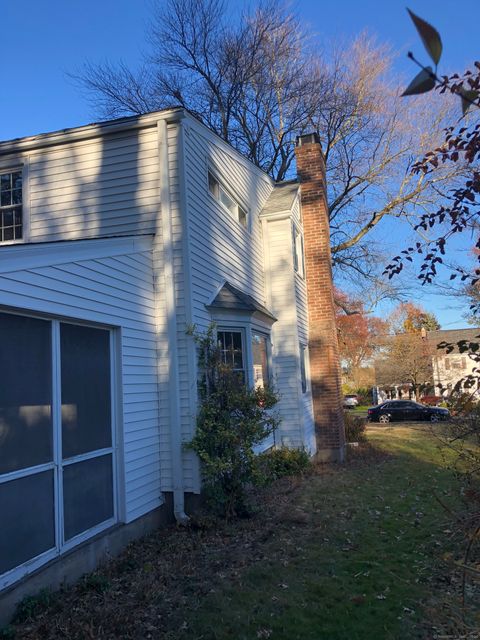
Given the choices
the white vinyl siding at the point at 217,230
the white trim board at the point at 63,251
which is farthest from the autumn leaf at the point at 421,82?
the white vinyl siding at the point at 217,230

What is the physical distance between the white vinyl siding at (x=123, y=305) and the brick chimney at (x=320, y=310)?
22.5 feet

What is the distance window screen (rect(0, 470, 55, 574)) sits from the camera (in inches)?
169

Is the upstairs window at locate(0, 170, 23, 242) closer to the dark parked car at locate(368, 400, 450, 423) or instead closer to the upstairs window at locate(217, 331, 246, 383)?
the upstairs window at locate(217, 331, 246, 383)

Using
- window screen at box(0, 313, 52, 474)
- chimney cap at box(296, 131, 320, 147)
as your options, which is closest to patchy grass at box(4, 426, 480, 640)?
window screen at box(0, 313, 52, 474)


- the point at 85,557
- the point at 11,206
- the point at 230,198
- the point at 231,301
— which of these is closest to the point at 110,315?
the point at 85,557

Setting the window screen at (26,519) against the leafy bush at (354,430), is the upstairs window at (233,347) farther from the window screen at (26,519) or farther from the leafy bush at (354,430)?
the leafy bush at (354,430)

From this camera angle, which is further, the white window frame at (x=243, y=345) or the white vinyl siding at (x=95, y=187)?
the white window frame at (x=243, y=345)

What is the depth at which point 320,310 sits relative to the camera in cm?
1355

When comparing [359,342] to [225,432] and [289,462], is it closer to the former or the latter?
[289,462]

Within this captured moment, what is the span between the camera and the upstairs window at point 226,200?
369 inches

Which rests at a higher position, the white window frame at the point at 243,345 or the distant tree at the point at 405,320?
the distant tree at the point at 405,320

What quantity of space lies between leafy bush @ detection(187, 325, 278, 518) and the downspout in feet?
0.97

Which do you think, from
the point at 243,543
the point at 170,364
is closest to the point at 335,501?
the point at 243,543

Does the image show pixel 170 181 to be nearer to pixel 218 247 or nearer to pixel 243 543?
pixel 218 247
